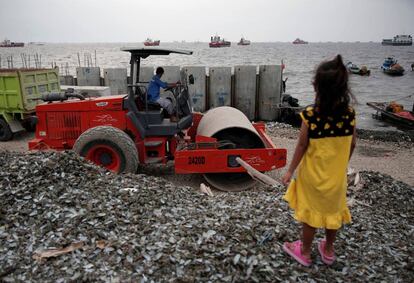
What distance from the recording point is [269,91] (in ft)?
49.3

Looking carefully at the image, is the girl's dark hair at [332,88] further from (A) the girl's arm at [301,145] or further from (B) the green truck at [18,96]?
(B) the green truck at [18,96]

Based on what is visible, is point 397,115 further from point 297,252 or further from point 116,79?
point 297,252

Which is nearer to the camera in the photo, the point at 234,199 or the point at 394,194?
the point at 234,199

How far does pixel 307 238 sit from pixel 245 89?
1189 cm

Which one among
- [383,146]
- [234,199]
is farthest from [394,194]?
[383,146]

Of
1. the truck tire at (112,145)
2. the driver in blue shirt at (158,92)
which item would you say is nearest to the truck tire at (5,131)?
the truck tire at (112,145)

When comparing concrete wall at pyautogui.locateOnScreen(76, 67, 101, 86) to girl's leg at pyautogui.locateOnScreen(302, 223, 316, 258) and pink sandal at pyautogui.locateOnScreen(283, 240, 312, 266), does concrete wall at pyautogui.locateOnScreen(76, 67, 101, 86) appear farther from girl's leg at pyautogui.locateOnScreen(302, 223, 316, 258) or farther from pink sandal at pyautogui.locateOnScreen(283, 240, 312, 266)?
girl's leg at pyautogui.locateOnScreen(302, 223, 316, 258)

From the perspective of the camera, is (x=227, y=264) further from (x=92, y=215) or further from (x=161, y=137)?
(x=161, y=137)

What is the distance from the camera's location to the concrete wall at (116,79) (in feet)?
51.2

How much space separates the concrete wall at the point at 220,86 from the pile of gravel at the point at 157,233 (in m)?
9.74

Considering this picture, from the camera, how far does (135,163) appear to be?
692 cm

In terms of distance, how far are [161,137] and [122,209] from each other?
2895mm

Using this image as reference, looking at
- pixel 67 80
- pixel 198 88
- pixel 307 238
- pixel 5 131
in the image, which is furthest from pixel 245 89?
pixel 307 238

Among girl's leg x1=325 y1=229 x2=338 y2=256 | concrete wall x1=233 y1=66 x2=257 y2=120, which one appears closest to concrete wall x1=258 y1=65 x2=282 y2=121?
concrete wall x1=233 y1=66 x2=257 y2=120
